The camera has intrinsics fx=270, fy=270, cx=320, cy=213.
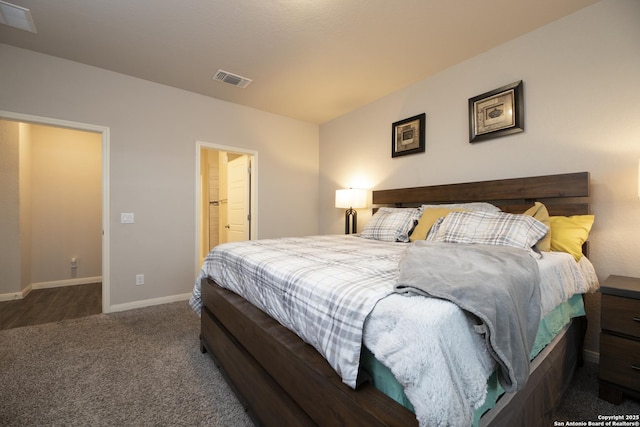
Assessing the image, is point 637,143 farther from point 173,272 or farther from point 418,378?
point 173,272

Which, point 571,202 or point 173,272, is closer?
point 571,202

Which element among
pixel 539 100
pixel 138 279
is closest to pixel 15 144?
pixel 138 279

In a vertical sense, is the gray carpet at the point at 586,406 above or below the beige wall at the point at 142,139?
below

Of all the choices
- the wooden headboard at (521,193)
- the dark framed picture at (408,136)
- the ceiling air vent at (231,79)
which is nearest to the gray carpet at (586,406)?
the wooden headboard at (521,193)

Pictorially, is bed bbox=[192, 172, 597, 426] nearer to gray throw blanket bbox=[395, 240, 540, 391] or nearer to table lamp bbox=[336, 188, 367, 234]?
gray throw blanket bbox=[395, 240, 540, 391]

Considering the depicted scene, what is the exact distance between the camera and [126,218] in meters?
2.96

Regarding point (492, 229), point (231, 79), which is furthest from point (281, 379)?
point (231, 79)

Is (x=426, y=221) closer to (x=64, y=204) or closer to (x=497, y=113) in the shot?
(x=497, y=113)

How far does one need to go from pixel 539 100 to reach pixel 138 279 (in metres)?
4.21

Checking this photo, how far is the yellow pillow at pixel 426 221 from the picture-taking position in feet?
7.57

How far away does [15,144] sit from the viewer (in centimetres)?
318

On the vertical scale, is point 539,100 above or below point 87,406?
above

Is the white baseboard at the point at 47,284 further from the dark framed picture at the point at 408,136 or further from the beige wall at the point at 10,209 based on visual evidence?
the dark framed picture at the point at 408,136

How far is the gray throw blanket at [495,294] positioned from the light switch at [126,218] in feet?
10.1
